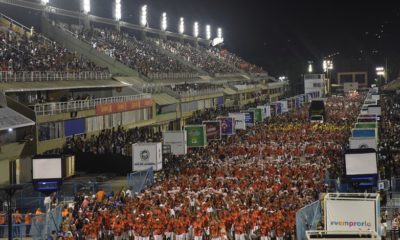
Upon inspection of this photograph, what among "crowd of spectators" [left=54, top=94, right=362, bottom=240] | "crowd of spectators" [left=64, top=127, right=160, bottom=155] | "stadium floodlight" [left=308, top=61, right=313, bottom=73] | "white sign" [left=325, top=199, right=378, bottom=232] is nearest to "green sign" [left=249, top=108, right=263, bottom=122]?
"crowd of spectators" [left=54, top=94, right=362, bottom=240]

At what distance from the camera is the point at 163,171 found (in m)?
39.7

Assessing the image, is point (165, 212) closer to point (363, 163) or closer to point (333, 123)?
point (363, 163)

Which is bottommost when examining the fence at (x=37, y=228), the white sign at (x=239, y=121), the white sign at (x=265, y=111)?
the fence at (x=37, y=228)

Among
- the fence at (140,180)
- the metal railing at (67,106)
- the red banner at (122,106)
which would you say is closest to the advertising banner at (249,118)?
the red banner at (122,106)

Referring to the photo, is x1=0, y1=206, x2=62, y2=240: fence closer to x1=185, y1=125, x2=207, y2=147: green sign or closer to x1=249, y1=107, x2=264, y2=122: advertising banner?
x1=185, y1=125, x2=207, y2=147: green sign

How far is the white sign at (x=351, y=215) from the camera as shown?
1806 cm

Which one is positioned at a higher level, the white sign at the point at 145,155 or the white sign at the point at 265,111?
the white sign at the point at 265,111

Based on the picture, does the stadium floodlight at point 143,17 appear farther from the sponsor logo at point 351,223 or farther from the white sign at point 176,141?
the sponsor logo at point 351,223

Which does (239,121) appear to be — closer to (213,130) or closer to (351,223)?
(213,130)

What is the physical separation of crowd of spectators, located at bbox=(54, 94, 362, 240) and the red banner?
1.88 m

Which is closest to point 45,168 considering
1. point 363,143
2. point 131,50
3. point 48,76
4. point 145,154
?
point 145,154

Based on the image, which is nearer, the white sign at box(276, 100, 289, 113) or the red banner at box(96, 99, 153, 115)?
the red banner at box(96, 99, 153, 115)

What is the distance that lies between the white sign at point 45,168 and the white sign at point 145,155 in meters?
11.3

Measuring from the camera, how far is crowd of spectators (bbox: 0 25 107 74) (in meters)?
44.2
